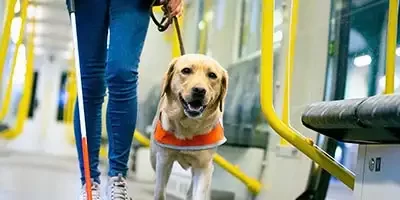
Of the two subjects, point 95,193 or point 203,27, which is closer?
point 95,193

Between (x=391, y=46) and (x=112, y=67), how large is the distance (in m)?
0.92

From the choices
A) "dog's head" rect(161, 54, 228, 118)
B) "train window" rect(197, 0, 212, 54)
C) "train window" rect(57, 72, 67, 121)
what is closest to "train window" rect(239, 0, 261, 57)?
"train window" rect(197, 0, 212, 54)

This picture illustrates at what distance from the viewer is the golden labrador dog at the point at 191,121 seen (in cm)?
228

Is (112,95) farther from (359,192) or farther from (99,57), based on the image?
(359,192)

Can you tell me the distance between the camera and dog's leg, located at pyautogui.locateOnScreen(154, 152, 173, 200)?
2.35m

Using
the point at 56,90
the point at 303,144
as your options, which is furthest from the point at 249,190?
the point at 56,90

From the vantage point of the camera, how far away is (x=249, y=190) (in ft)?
10.8

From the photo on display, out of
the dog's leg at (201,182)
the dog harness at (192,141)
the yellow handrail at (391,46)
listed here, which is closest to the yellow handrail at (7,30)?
the dog harness at (192,141)

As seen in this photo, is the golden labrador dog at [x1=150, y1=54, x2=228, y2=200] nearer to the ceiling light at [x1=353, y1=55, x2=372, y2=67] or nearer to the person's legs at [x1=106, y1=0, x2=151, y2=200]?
the person's legs at [x1=106, y1=0, x2=151, y2=200]

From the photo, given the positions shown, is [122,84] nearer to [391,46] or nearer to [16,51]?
[391,46]

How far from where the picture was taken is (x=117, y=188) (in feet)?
6.28

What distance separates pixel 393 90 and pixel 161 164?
37.3 inches

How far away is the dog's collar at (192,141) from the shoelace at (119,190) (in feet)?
1.29

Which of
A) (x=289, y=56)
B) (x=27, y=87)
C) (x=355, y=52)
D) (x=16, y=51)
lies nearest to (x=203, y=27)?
(x=16, y=51)
